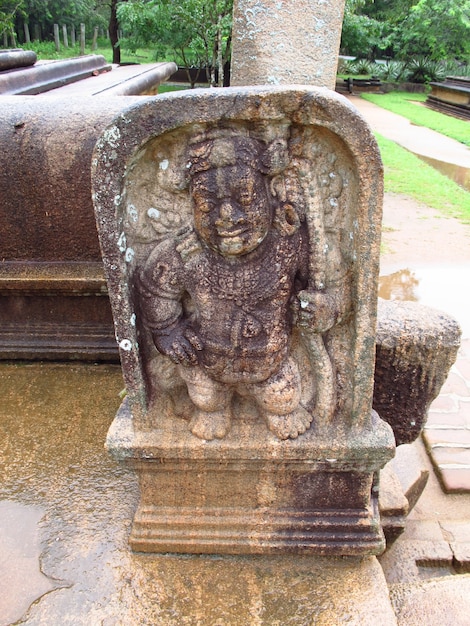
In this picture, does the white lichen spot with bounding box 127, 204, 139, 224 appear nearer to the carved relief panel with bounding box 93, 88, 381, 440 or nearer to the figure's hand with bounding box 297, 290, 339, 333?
the carved relief panel with bounding box 93, 88, 381, 440

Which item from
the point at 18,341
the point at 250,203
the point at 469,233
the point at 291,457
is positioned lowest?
the point at 469,233

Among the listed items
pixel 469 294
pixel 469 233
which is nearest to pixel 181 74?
pixel 469 233

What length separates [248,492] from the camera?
5.46 feet

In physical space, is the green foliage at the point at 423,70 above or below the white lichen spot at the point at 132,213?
below

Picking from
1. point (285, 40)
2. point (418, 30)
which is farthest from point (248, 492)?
point (418, 30)

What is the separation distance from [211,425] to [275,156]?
830mm

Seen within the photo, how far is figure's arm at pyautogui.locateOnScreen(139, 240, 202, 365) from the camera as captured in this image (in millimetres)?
1409

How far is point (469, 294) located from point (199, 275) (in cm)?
387

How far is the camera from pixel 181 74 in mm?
19047

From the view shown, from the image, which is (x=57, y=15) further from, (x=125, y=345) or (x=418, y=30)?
(x=125, y=345)

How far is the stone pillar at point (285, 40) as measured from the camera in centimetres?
346

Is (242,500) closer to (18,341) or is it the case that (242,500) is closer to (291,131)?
(291,131)

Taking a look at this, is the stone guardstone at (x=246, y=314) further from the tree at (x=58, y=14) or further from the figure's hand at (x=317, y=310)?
the tree at (x=58, y=14)

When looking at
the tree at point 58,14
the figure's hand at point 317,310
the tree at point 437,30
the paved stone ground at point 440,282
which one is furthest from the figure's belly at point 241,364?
the tree at point 58,14
